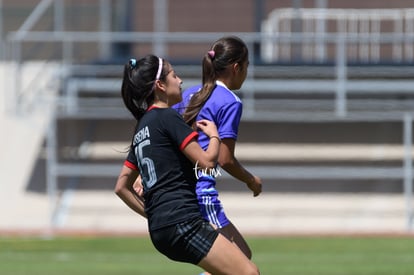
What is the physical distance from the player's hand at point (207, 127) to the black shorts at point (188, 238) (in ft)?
1.67

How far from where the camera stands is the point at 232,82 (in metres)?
7.34

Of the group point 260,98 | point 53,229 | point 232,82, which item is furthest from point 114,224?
point 232,82

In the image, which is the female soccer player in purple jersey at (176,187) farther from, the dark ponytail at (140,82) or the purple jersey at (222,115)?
the purple jersey at (222,115)

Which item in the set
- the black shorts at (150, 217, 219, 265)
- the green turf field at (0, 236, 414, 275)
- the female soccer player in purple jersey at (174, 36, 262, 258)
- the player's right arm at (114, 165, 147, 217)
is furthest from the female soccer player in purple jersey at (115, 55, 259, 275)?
the green turf field at (0, 236, 414, 275)

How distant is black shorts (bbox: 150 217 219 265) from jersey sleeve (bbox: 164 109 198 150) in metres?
0.45

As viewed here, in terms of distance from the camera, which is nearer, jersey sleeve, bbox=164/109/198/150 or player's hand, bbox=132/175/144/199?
jersey sleeve, bbox=164/109/198/150

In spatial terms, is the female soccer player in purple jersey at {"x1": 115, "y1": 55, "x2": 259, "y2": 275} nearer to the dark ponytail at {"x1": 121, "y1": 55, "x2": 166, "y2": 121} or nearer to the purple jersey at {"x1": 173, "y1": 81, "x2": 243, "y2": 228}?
the dark ponytail at {"x1": 121, "y1": 55, "x2": 166, "y2": 121}

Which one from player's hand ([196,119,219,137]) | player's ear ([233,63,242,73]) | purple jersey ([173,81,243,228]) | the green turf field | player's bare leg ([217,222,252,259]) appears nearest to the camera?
player's hand ([196,119,219,137])

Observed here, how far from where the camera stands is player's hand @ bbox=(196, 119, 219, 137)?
21.7 feet

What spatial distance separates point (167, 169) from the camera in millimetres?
6449

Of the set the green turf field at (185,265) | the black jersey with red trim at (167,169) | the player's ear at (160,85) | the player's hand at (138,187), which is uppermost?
the player's ear at (160,85)

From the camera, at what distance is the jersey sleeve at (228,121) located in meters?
7.07

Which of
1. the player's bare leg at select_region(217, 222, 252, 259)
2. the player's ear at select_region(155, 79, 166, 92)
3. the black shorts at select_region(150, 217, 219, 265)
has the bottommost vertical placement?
the player's bare leg at select_region(217, 222, 252, 259)

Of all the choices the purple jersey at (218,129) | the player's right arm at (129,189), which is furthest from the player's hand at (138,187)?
the purple jersey at (218,129)
